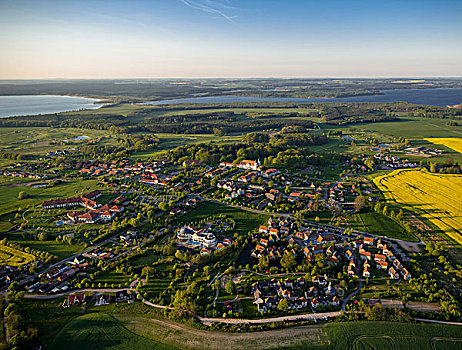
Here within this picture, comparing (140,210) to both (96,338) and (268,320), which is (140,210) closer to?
(96,338)

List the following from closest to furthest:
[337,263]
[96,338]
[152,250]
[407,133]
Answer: [96,338], [337,263], [152,250], [407,133]

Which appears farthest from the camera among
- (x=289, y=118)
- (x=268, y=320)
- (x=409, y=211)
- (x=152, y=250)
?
(x=289, y=118)

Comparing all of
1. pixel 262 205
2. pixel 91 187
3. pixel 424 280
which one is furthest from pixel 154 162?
pixel 424 280

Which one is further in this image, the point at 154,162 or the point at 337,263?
the point at 154,162

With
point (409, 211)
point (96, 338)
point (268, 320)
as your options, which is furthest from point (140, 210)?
point (409, 211)

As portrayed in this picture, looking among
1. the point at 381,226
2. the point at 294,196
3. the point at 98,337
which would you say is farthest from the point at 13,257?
the point at 381,226

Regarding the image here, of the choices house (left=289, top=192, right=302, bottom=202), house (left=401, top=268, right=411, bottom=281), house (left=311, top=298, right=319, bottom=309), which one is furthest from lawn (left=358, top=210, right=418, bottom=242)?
house (left=311, top=298, right=319, bottom=309)

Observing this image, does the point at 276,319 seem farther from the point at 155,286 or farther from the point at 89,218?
the point at 89,218
